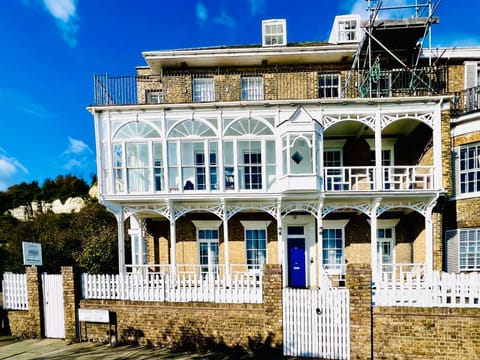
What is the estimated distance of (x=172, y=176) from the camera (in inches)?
458

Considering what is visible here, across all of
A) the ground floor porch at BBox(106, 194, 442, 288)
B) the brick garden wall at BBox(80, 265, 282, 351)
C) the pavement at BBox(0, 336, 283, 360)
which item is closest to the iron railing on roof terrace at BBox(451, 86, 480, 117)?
the ground floor porch at BBox(106, 194, 442, 288)

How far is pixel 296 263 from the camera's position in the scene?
1240 centimetres

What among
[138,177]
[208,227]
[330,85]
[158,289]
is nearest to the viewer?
[158,289]

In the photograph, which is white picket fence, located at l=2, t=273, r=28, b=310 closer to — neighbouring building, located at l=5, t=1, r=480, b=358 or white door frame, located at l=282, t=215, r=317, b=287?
neighbouring building, located at l=5, t=1, r=480, b=358

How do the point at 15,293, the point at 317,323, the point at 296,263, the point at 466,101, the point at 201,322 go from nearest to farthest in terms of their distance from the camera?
the point at 317,323, the point at 201,322, the point at 15,293, the point at 466,101, the point at 296,263

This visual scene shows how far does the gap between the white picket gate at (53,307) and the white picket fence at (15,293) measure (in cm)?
86

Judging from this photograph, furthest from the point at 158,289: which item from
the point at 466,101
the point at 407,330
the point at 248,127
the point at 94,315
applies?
the point at 466,101

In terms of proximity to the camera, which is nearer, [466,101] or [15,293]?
Answer: [15,293]

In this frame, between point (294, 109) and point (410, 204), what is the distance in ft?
19.5

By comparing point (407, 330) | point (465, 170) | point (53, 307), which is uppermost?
point (465, 170)

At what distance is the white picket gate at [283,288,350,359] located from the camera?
23.8ft

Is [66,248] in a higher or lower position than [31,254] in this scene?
lower

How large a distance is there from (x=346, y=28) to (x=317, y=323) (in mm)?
14620

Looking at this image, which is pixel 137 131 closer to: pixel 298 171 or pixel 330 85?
pixel 298 171
